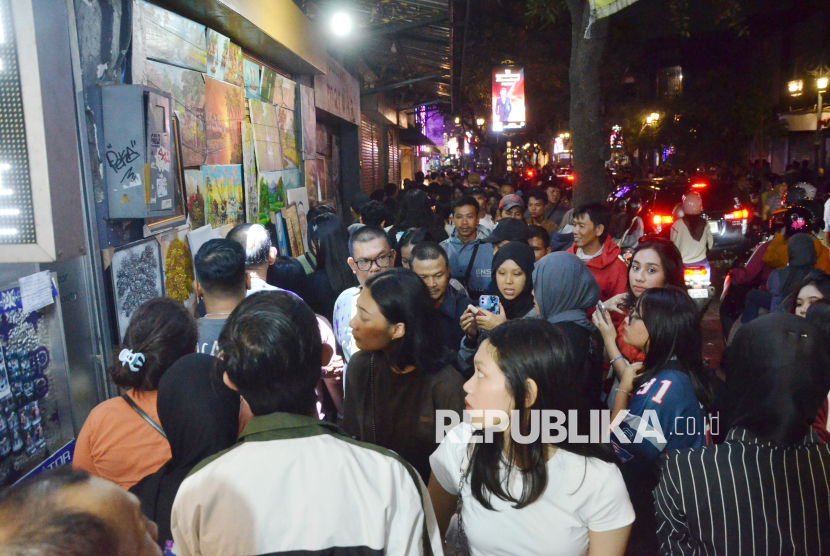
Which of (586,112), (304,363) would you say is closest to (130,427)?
Result: (304,363)

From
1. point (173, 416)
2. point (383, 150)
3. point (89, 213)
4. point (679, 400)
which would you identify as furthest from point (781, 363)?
point (383, 150)

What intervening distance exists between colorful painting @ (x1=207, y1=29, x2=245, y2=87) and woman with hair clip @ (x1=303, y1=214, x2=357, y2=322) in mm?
1685

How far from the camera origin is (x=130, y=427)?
98.2 inches

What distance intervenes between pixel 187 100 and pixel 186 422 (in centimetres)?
332

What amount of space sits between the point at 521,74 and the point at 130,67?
13.0 metres

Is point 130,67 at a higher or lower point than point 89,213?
higher

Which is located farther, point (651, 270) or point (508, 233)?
point (508, 233)

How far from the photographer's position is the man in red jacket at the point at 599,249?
5773mm

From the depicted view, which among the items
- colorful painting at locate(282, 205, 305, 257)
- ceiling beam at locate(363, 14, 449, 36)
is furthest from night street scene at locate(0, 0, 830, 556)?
ceiling beam at locate(363, 14, 449, 36)

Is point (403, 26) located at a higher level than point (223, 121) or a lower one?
higher

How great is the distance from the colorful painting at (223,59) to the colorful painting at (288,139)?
4.81 ft

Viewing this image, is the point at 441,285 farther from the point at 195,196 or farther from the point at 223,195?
the point at 223,195

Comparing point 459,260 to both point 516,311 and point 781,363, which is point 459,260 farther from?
point 781,363

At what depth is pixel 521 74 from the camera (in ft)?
51.3
